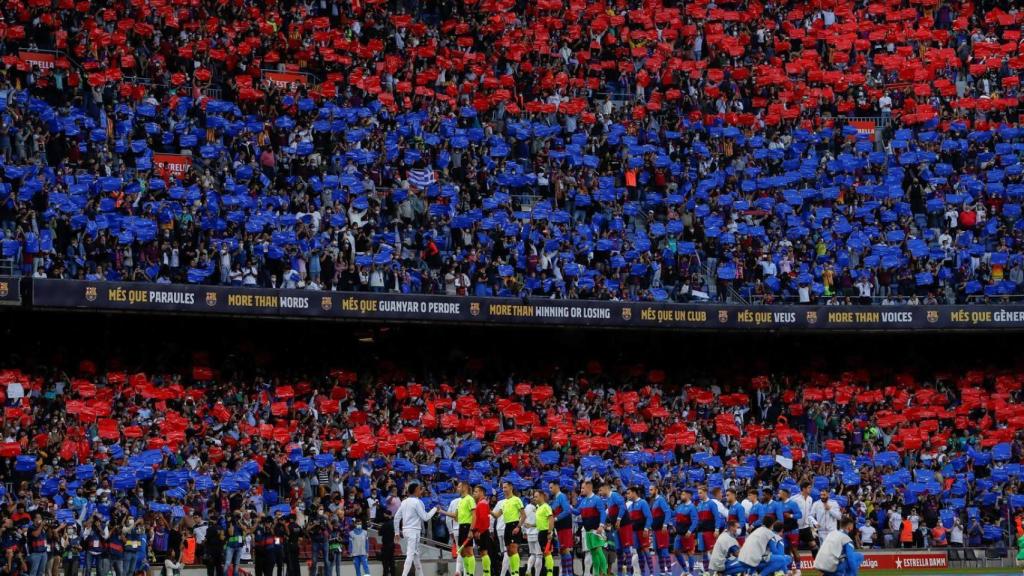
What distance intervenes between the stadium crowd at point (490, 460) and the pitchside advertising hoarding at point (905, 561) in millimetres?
595

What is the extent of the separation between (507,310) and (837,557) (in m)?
19.3

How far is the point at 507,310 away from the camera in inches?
1718

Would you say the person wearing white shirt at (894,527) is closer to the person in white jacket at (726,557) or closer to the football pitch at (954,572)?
the football pitch at (954,572)

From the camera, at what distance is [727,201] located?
160 ft

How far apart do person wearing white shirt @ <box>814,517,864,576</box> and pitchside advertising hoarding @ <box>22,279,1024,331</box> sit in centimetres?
1890

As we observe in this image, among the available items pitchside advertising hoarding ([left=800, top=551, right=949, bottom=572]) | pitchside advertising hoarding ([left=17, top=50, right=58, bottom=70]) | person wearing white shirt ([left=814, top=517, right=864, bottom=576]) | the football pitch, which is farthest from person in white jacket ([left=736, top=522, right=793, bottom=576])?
pitchside advertising hoarding ([left=17, top=50, right=58, bottom=70])

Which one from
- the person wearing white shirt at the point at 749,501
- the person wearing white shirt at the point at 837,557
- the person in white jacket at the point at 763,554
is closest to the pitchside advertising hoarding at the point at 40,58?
the person wearing white shirt at the point at 749,501

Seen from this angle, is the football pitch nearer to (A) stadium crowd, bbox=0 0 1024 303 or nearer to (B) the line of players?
(B) the line of players

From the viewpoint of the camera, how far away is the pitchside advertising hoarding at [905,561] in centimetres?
4012

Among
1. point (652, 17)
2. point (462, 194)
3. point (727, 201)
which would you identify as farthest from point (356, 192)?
point (652, 17)

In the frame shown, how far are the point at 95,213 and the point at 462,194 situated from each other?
10414 mm

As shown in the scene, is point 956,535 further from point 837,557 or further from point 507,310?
point 837,557

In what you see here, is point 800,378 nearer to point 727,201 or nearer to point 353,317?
point 727,201

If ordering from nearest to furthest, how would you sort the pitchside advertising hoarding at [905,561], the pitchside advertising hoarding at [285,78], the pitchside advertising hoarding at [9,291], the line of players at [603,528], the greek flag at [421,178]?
the line of players at [603,528]
the pitchside advertising hoarding at [9,291]
the pitchside advertising hoarding at [905,561]
the greek flag at [421,178]
the pitchside advertising hoarding at [285,78]
